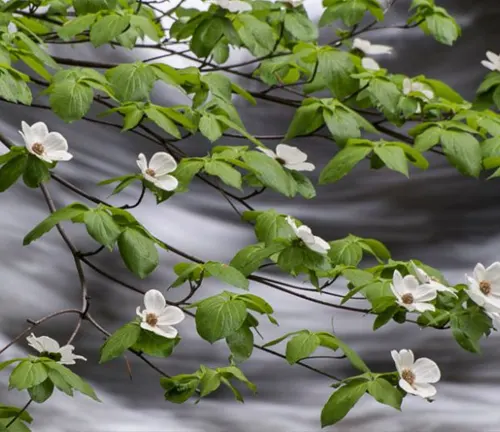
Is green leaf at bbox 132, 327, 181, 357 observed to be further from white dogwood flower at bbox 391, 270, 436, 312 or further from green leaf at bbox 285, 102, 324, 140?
green leaf at bbox 285, 102, 324, 140

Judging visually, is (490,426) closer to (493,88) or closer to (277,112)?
(493,88)

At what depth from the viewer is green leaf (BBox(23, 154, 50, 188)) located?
0.94m

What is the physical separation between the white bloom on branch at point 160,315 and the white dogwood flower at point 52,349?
3.4 inches

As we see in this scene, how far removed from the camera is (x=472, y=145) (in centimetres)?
115

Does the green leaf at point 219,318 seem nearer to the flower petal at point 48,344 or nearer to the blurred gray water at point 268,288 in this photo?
the flower petal at point 48,344

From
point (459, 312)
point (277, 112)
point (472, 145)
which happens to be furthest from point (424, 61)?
point (459, 312)

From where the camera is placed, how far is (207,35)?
3.83ft

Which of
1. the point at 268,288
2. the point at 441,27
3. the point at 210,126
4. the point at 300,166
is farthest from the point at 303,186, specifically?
the point at 268,288

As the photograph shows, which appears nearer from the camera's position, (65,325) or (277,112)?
(65,325)

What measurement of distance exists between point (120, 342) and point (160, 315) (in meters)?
0.05

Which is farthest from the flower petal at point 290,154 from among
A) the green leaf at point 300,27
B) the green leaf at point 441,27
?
the green leaf at point 441,27

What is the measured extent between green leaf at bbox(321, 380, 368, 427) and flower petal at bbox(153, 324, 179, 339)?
0.56 feet

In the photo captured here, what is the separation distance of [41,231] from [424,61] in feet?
7.30

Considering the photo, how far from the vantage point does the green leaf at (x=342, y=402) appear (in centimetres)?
89
